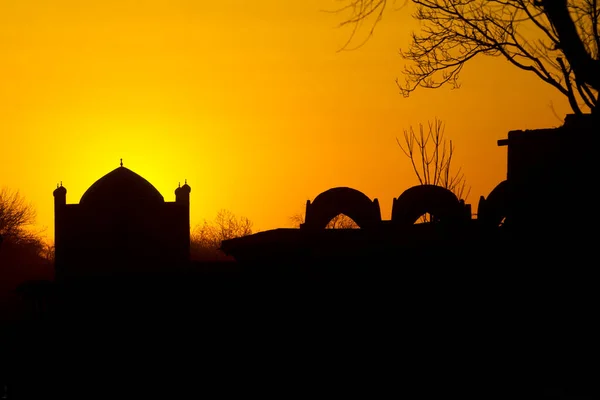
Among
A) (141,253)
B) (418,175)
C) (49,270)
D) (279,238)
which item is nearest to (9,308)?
(141,253)

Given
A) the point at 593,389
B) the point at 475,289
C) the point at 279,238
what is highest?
the point at 279,238

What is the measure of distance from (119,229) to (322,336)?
34.8 metres

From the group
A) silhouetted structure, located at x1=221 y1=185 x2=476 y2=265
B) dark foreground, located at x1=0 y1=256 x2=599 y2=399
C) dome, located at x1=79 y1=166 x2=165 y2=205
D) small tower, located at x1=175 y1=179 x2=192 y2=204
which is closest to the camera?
dark foreground, located at x1=0 y1=256 x2=599 y2=399

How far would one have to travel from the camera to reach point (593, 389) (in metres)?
11.3

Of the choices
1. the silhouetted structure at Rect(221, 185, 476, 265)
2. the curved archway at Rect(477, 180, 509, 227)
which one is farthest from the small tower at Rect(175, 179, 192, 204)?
the curved archway at Rect(477, 180, 509, 227)

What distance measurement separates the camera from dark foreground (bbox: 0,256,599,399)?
12734mm

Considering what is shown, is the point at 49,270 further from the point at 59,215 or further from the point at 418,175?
the point at 418,175

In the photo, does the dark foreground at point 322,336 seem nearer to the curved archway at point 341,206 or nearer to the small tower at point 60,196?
the curved archway at point 341,206

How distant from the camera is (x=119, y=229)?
47781 millimetres

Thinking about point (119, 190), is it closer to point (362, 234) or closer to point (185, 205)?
point (185, 205)

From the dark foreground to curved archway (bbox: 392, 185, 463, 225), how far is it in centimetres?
813

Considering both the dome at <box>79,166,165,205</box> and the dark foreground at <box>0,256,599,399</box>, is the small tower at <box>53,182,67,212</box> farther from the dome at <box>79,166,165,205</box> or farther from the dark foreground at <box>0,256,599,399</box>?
the dark foreground at <box>0,256,599,399</box>

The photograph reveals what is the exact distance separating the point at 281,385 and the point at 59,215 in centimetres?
3936

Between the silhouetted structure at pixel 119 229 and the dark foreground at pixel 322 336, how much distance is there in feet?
103
